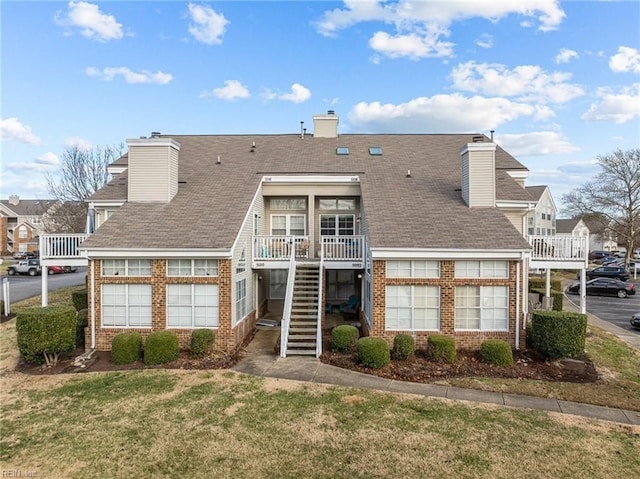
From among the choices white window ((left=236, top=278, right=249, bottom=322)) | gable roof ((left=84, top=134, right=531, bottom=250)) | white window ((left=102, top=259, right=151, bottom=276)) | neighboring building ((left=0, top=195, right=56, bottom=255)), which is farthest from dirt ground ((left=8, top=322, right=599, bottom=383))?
neighboring building ((left=0, top=195, right=56, bottom=255))

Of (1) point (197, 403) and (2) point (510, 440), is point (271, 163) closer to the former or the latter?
(1) point (197, 403)

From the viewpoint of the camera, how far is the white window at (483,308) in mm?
12445

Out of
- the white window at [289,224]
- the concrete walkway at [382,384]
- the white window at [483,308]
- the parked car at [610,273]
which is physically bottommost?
the concrete walkway at [382,384]

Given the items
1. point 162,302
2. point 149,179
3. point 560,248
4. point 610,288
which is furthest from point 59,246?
point 610,288

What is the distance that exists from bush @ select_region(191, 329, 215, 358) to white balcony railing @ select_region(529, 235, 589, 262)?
1139 cm

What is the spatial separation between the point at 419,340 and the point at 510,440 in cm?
517

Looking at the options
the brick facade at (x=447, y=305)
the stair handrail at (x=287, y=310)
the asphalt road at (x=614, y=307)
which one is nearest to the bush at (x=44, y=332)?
the stair handrail at (x=287, y=310)

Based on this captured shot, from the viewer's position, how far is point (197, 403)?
8.74m

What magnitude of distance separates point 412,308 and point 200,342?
20.4 ft

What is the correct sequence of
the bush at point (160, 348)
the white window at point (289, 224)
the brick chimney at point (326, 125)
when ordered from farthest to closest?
the brick chimney at point (326, 125) < the white window at point (289, 224) < the bush at point (160, 348)

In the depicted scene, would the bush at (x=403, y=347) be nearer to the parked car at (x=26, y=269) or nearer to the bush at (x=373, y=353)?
the bush at (x=373, y=353)

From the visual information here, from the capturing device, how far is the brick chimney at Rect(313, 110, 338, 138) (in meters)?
21.7

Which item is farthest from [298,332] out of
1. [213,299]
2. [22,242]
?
[22,242]

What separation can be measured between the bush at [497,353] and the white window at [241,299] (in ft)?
24.4
